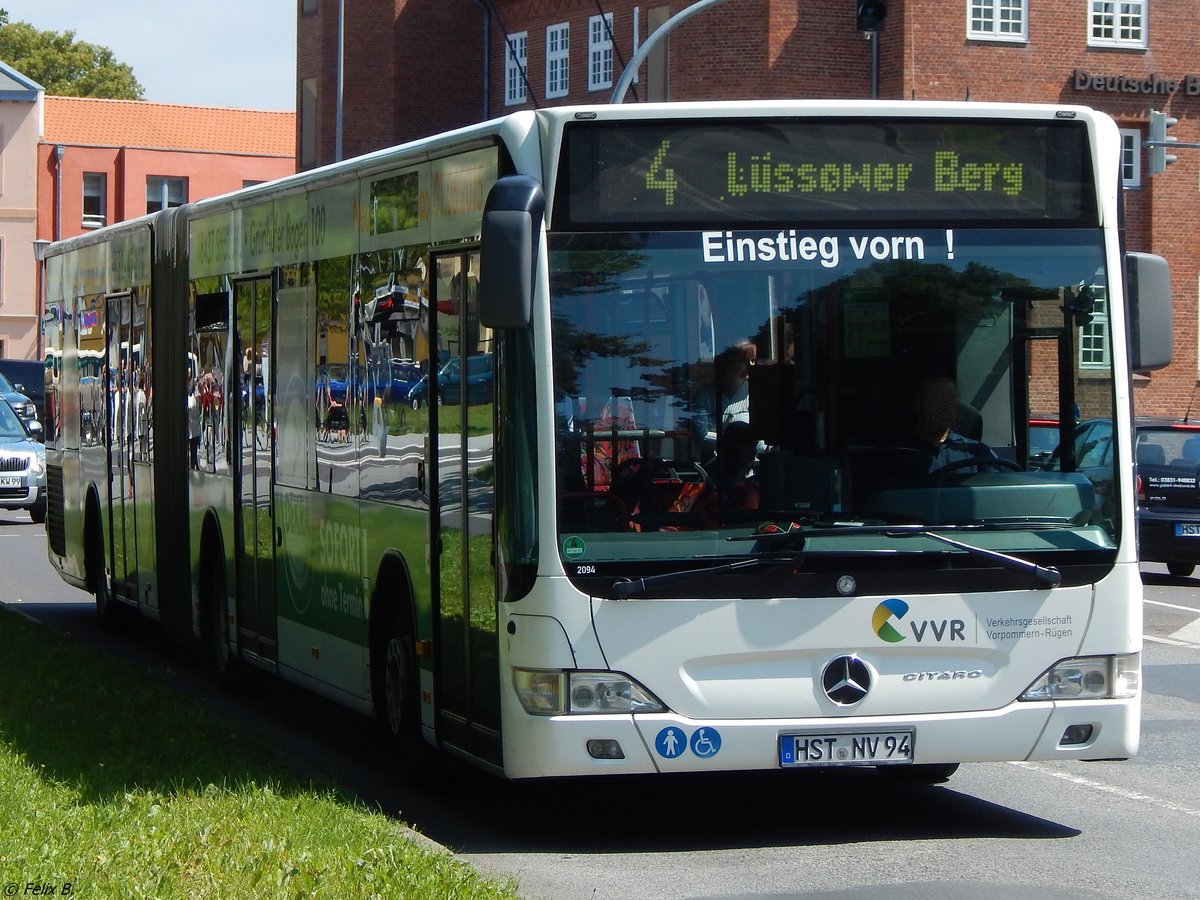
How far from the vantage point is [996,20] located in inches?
1786

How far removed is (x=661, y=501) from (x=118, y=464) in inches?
368

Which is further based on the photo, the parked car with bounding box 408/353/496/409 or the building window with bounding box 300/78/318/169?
the building window with bounding box 300/78/318/169

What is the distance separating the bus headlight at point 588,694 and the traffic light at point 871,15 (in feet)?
56.4

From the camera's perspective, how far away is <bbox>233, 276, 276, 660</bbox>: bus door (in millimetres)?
12078

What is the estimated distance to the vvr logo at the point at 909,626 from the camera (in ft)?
26.1

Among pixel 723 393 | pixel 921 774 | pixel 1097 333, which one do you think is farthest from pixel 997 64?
pixel 723 393

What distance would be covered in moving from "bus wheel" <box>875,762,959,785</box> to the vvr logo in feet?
5.87

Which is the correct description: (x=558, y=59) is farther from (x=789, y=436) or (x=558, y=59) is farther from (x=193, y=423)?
(x=789, y=436)

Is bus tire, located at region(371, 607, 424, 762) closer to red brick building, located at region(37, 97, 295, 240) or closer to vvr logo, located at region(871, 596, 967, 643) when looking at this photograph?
vvr logo, located at region(871, 596, 967, 643)

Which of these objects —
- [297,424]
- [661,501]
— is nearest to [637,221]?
[661,501]

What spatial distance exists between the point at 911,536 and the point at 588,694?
1384 millimetres

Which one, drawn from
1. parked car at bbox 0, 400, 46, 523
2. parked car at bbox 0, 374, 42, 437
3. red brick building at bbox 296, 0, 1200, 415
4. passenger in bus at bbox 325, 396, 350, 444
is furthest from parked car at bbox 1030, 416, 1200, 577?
red brick building at bbox 296, 0, 1200, 415

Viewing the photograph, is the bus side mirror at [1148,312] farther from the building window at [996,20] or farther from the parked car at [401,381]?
the building window at [996,20]

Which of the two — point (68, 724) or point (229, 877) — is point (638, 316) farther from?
point (68, 724)
